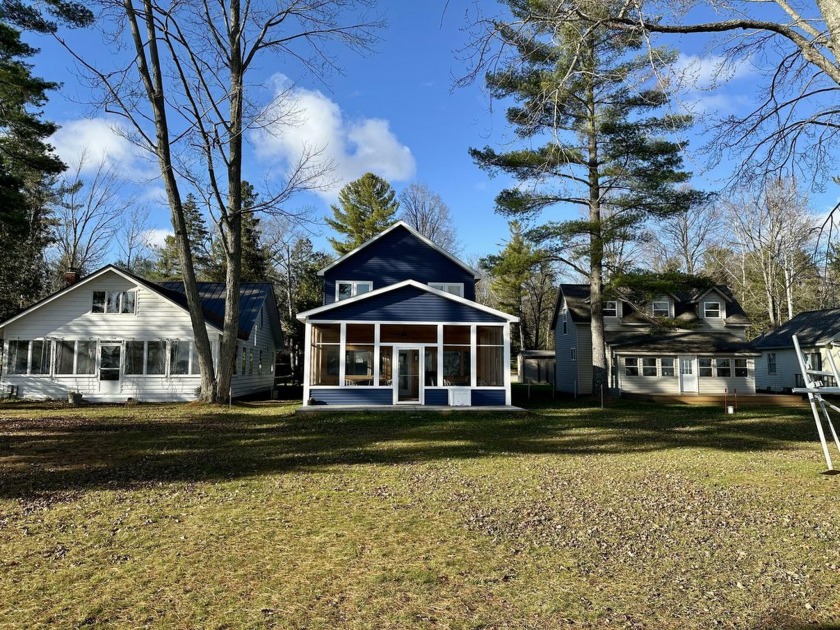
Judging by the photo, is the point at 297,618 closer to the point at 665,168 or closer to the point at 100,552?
the point at 100,552

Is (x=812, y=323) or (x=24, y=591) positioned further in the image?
(x=812, y=323)

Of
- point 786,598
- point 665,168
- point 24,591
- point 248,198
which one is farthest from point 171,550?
point 248,198

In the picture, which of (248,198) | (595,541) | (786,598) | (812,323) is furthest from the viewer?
(248,198)

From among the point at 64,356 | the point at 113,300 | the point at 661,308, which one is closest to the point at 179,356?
the point at 113,300

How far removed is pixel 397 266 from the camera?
23.8 meters

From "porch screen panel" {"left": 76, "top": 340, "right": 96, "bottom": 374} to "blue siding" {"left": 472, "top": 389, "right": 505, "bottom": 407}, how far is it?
579 inches

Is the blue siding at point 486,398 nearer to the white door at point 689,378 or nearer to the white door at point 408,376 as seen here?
the white door at point 408,376

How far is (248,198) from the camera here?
42344mm

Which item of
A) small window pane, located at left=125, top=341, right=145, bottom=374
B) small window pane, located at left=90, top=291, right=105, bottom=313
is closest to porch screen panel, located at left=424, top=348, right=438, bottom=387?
small window pane, located at left=125, top=341, right=145, bottom=374

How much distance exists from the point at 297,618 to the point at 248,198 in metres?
42.1

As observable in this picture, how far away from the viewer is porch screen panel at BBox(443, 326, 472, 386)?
757 inches

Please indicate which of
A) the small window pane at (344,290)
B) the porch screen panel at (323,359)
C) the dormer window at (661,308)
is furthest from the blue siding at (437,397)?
the dormer window at (661,308)

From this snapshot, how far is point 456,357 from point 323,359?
15.3 feet

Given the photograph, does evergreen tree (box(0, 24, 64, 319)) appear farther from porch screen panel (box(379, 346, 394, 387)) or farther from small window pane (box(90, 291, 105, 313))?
porch screen panel (box(379, 346, 394, 387))
